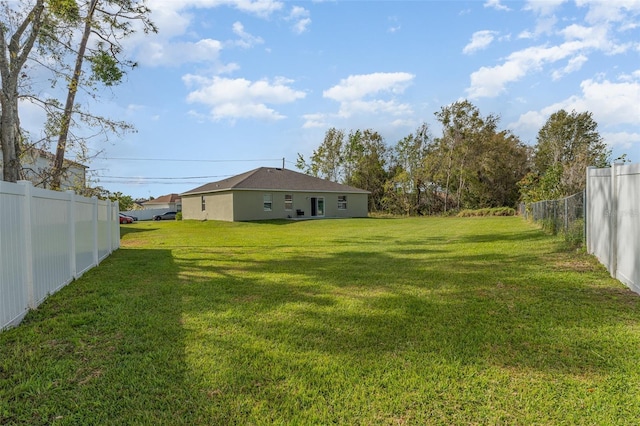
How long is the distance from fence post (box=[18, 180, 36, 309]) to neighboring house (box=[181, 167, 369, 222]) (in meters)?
20.2

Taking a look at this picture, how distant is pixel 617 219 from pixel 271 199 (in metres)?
22.5

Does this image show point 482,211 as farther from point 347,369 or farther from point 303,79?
point 347,369

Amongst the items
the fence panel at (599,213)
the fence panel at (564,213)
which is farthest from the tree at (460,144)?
the fence panel at (599,213)

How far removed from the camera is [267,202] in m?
26.3

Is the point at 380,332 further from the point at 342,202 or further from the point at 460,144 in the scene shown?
the point at 460,144

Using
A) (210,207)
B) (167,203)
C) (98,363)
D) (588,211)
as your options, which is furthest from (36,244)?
(167,203)

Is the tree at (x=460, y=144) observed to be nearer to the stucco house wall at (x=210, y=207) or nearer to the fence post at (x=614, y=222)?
the stucco house wall at (x=210, y=207)

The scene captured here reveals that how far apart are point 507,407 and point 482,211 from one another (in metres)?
32.9

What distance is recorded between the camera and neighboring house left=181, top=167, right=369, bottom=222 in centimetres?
2511

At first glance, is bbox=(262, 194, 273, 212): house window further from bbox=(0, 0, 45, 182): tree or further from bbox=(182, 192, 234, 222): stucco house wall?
bbox=(0, 0, 45, 182): tree

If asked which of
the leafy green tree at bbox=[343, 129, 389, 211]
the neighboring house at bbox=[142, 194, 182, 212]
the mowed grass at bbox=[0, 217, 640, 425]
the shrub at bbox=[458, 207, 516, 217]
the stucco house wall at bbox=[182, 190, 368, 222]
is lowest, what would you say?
the mowed grass at bbox=[0, 217, 640, 425]

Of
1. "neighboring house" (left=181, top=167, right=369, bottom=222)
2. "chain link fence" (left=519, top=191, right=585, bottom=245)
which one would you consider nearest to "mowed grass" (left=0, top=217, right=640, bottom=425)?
"chain link fence" (left=519, top=191, right=585, bottom=245)

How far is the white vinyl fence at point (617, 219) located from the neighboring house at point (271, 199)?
20.7 meters

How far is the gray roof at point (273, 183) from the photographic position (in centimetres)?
2582
